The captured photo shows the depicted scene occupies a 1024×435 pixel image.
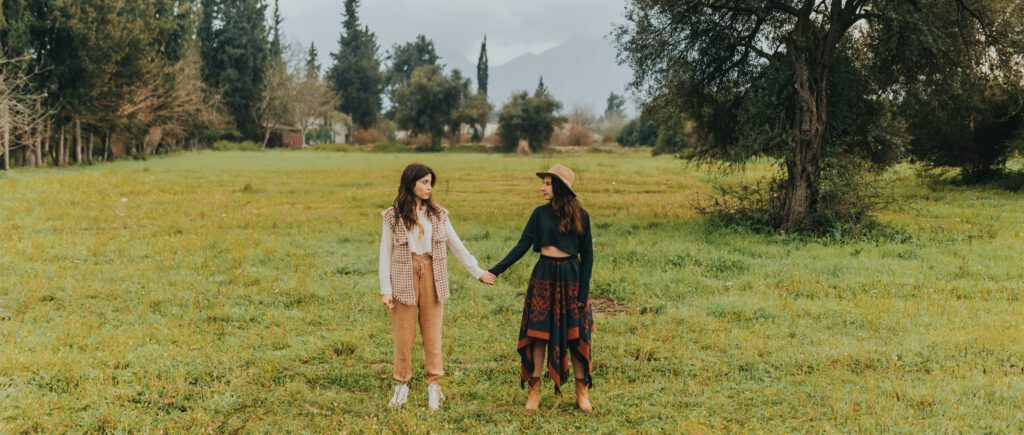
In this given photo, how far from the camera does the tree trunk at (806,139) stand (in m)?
15.9

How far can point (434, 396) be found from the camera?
20.9ft

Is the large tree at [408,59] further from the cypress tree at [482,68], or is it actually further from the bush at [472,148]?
the bush at [472,148]

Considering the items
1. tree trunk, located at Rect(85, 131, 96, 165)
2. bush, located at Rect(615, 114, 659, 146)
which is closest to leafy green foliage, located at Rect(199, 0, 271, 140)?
tree trunk, located at Rect(85, 131, 96, 165)

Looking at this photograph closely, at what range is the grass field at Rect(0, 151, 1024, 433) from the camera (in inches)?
246

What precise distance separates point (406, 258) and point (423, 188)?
2.12ft

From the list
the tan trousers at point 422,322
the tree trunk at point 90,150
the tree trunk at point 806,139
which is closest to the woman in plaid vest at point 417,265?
the tan trousers at point 422,322

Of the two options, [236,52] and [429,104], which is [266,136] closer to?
[236,52]

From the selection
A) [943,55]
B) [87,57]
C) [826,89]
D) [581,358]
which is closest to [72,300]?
[581,358]

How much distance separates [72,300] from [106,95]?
3441 cm

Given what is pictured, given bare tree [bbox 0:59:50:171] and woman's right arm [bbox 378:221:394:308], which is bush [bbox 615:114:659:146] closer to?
bare tree [bbox 0:59:50:171]

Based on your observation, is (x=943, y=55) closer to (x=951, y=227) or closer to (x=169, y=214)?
(x=951, y=227)

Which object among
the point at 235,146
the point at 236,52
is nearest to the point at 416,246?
the point at 236,52

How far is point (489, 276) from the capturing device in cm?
615

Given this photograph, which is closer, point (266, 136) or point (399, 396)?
point (399, 396)
